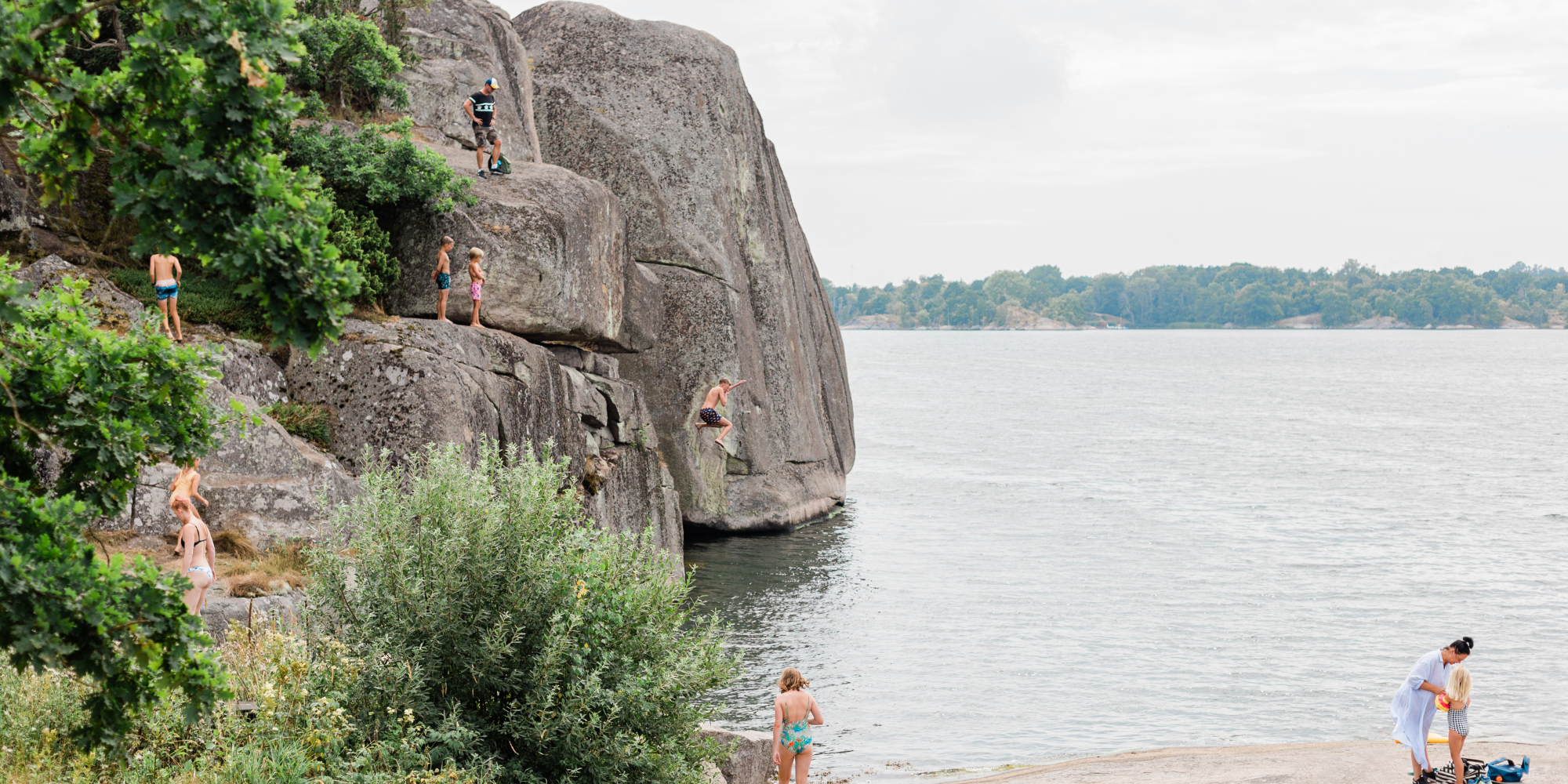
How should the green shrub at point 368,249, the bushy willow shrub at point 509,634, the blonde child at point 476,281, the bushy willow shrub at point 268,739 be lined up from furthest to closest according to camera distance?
1. the blonde child at point 476,281
2. the green shrub at point 368,249
3. the bushy willow shrub at point 509,634
4. the bushy willow shrub at point 268,739

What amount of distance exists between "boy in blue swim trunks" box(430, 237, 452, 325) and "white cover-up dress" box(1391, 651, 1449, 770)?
17058 millimetres

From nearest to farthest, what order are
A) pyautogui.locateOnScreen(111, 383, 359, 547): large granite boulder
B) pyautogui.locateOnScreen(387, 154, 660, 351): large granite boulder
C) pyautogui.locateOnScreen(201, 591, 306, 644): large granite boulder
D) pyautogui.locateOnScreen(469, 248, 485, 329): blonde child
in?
pyautogui.locateOnScreen(201, 591, 306, 644): large granite boulder < pyautogui.locateOnScreen(111, 383, 359, 547): large granite boulder < pyautogui.locateOnScreen(469, 248, 485, 329): blonde child < pyautogui.locateOnScreen(387, 154, 660, 351): large granite boulder

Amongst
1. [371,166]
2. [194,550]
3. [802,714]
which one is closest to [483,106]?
[371,166]

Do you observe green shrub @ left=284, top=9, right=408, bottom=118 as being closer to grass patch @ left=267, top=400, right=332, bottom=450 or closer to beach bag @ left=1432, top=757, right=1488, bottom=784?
grass patch @ left=267, top=400, right=332, bottom=450

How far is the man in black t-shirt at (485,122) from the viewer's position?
26078 millimetres

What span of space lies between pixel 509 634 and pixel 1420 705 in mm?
11247

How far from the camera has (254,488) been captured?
16453 mm

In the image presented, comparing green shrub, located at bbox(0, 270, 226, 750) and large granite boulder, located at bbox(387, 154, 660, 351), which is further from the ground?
large granite boulder, located at bbox(387, 154, 660, 351)

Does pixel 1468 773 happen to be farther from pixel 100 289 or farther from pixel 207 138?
pixel 100 289

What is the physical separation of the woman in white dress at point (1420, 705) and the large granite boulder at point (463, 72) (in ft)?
72.2

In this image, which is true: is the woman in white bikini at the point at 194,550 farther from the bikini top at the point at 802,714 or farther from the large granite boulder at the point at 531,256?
the large granite boulder at the point at 531,256

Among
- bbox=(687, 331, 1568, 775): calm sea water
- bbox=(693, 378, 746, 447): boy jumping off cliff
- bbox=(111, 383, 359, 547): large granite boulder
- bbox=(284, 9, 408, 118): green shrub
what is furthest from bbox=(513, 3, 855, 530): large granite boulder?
bbox=(111, 383, 359, 547): large granite boulder

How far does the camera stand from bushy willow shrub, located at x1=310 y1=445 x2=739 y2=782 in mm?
10430

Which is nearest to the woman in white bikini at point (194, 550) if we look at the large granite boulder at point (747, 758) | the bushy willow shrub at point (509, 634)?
the bushy willow shrub at point (509, 634)
